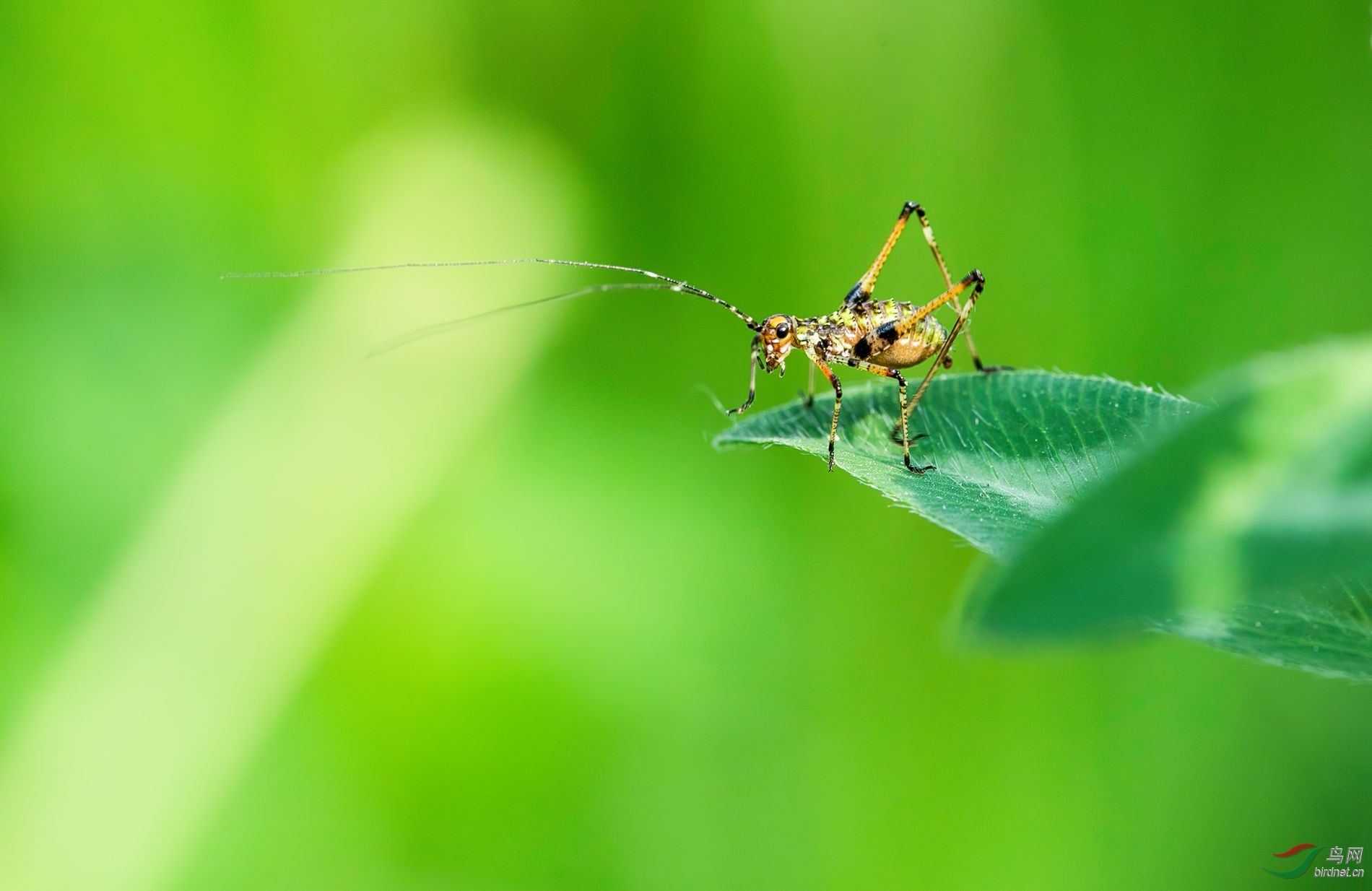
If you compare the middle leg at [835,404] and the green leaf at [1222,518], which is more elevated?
Answer: the middle leg at [835,404]

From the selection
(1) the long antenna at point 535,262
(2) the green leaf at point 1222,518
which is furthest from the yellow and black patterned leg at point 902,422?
(2) the green leaf at point 1222,518

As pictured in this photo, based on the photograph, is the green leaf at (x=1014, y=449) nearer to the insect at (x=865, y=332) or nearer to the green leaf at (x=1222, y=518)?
the green leaf at (x=1222, y=518)

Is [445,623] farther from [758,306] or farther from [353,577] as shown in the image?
[758,306]

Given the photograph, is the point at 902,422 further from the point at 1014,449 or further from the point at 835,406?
the point at 1014,449

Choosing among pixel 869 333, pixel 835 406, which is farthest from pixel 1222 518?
pixel 869 333

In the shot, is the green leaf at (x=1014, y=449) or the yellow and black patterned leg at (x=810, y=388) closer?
the green leaf at (x=1014, y=449)

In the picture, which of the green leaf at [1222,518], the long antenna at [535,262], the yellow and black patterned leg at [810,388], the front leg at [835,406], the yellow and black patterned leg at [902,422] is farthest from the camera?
the yellow and black patterned leg at [810,388]

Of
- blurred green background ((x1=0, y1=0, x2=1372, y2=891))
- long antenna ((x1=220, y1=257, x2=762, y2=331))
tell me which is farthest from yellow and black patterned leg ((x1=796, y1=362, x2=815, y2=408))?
long antenna ((x1=220, y1=257, x2=762, y2=331))

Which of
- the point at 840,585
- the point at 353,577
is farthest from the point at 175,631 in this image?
the point at 840,585
